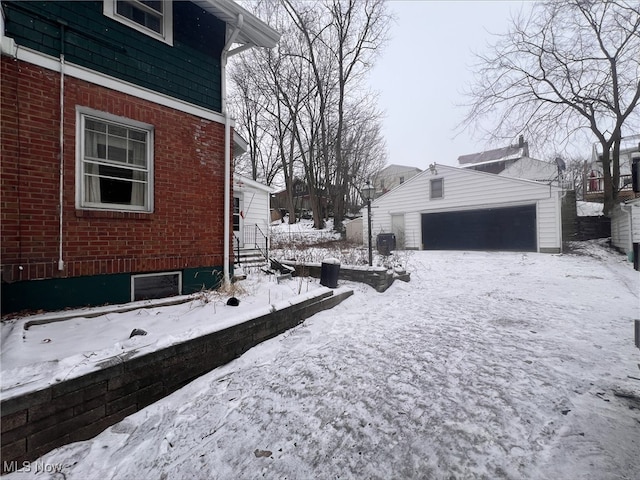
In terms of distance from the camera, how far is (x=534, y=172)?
25.8 meters

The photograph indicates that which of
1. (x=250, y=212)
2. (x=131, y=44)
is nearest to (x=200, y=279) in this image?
(x=131, y=44)

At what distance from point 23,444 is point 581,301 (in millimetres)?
Result: 7988

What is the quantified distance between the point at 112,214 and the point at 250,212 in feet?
25.4

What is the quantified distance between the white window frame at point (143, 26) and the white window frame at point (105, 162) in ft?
4.62

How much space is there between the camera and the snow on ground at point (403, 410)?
183cm

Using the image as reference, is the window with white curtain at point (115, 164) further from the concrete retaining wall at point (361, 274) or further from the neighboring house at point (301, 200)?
the neighboring house at point (301, 200)

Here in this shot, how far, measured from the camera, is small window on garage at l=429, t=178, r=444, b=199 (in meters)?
15.3

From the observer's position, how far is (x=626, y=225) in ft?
37.9

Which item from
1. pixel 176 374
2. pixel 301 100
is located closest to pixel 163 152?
pixel 176 374

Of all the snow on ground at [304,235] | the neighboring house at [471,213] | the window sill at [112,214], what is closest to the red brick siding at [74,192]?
the window sill at [112,214]

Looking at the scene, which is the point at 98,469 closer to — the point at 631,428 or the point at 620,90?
the point at 631,428

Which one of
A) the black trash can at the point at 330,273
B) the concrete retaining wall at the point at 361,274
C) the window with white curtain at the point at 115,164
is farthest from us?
the concrete retaining wall at the point at 361,274

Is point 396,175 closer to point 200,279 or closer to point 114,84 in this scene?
point 200,279

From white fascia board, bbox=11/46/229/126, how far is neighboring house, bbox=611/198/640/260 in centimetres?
1375
